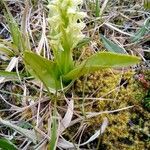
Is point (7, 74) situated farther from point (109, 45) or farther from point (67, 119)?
point (109, 45)

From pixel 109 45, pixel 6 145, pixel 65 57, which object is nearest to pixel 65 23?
pixel 65 57

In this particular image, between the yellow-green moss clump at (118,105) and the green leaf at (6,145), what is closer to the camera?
the green leaf at (6,145)

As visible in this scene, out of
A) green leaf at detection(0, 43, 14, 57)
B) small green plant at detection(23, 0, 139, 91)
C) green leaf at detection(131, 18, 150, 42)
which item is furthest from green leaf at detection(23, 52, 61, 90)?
green leaf at detection(131, 18, 150, 42)

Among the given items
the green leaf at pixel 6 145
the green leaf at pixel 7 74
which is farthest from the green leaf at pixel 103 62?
the green leaf at pixel 6 145

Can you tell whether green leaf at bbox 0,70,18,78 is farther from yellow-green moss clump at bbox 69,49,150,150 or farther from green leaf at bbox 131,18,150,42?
green leaf at bbox 131,18,150,42

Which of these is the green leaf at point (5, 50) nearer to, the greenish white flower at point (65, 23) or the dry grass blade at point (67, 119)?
the greenish white flower at point (65, 23)

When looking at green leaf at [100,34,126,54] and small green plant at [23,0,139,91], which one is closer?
small green plant at [23,0,139,91]

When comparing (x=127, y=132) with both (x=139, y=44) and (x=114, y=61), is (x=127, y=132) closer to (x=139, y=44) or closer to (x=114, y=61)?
(x=114, y=61)
